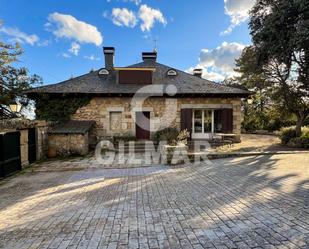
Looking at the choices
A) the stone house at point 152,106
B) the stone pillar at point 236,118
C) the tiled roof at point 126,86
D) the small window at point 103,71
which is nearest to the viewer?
the tiled roof at point 126,86

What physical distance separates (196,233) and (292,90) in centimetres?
A: 1246

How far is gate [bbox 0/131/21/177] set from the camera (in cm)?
714

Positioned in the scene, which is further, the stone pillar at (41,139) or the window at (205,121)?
Answer: the window at (205,121)

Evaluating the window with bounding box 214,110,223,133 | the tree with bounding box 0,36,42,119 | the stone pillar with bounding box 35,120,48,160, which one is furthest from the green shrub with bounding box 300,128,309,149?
the tree with bounding box 0,36,42,119

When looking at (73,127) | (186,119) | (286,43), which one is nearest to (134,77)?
(186,119)

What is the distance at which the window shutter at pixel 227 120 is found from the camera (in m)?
13.8

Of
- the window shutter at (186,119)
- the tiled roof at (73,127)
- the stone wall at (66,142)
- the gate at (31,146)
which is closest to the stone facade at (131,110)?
the window shutter at (186,119)

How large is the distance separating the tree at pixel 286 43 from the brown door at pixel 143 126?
6791 millimetres

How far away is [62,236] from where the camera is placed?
327cm

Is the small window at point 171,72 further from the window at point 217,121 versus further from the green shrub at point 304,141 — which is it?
the green shrub at point 304,141

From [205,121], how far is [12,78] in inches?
509

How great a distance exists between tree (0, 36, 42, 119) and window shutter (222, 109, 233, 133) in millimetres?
12297

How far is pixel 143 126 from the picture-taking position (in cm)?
1383

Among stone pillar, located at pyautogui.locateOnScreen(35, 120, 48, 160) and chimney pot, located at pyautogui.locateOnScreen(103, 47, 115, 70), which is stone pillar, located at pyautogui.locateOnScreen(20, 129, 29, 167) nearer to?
stone pillar, located at pyautogui.locateOnScreen(35, 120, 48, 160)
